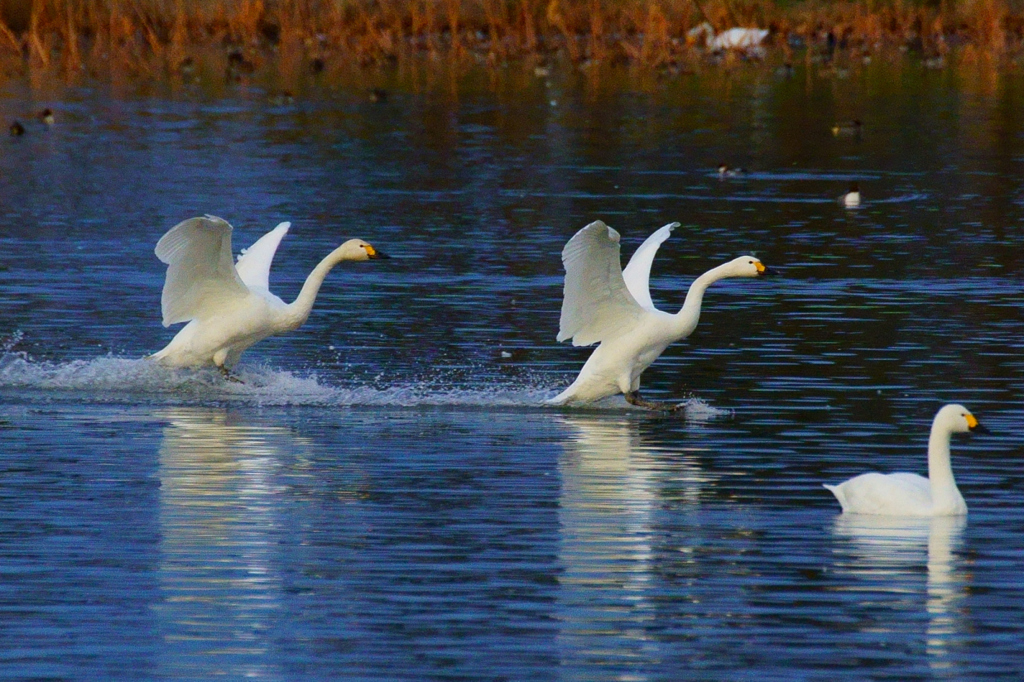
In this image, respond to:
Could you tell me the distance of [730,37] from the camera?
51.2 metres

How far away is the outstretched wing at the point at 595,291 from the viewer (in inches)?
522

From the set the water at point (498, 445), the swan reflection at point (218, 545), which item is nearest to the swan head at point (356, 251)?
the water at point (498, 445)

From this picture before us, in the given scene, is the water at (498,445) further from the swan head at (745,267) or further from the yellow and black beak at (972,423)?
the swan head at (745,267)

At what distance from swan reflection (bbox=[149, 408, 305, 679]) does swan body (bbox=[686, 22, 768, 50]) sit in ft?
126

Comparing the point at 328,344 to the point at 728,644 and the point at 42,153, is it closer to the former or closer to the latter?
the point at 728,644

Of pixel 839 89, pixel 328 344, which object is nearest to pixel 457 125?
pixel 839 89

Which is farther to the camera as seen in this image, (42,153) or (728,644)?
(42,153)

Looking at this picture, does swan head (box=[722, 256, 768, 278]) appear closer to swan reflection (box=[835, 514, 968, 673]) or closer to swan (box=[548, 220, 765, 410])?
swan (box=[548, 220, 765, 410])

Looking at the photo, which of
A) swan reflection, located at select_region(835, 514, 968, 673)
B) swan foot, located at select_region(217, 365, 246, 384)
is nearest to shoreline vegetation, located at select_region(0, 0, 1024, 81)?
swan foot, located at select_region(217, 365, 246, 384)

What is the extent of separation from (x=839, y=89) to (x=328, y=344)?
29.3 m

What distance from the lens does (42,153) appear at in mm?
31922

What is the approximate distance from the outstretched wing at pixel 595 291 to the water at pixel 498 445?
1.81ft

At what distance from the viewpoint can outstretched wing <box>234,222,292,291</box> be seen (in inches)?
615

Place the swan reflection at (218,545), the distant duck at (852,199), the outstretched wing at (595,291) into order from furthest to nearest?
the distant duck at (852,199) → the outstretched wing at (595,291) → the swan reflection at (218,545)
